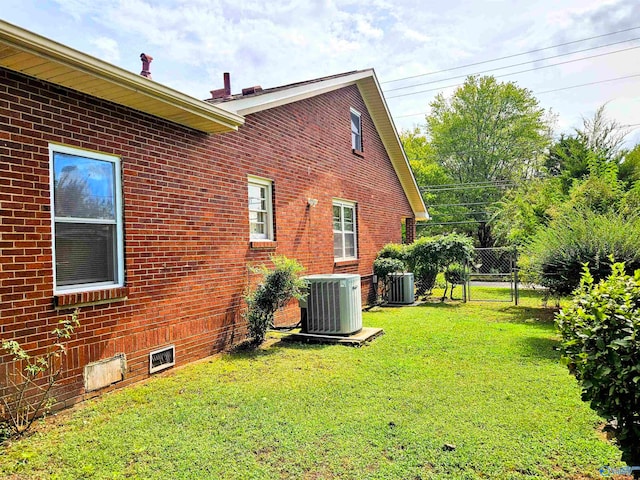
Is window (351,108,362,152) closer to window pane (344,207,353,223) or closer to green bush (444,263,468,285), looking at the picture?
window pane (344,207,353,223)

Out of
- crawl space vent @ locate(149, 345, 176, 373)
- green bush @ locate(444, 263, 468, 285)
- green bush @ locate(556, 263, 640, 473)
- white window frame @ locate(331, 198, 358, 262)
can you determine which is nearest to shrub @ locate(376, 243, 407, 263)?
green bush @ locate(444, 263, 468, 285)

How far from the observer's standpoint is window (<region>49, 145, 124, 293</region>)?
4.29m

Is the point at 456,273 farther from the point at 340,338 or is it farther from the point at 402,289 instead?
the point at 340,338

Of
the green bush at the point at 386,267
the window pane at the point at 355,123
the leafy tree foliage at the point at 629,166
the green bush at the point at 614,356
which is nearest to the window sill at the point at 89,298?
the green bush at the point at 614,356

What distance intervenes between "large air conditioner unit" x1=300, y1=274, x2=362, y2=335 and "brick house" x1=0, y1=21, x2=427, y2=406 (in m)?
1.06

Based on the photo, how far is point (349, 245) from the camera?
450 inches

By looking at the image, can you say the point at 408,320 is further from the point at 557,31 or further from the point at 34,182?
the point at 557,31

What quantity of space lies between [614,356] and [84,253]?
498 cm

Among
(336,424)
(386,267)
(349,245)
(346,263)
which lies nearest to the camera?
(336,424)

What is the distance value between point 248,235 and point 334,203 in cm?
401

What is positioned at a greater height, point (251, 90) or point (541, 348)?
point (251, 90)

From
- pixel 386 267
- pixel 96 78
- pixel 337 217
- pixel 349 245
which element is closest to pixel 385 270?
pixel 386 267

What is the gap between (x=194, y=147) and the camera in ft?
19.7

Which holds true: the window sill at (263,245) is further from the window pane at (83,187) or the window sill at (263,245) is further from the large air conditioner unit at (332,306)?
the window pane at (83,187)
